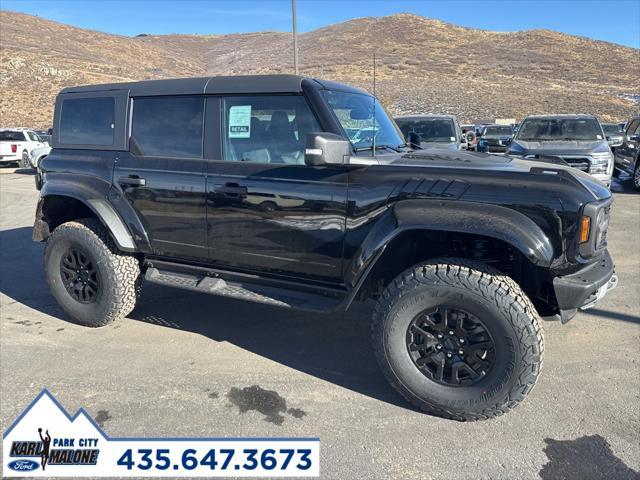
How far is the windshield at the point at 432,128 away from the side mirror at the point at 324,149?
25.0 feet

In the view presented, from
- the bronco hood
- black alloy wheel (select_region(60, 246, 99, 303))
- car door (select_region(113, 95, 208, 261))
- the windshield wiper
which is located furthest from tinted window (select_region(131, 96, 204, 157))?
the bronco hood

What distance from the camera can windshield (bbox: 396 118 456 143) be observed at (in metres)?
10.4

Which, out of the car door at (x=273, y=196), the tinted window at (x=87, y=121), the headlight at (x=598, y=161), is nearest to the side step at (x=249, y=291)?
the car door at (x=273, y=196)

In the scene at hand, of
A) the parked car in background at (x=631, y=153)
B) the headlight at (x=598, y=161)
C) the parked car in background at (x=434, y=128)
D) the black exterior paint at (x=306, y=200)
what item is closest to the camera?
the black exterior paint at (x=306, y=200)

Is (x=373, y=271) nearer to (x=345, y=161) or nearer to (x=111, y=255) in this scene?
(x=345, y=161)

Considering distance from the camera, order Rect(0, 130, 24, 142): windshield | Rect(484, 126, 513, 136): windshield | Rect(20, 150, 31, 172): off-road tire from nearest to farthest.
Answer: Rect(20, 150, 31, 172): off-road tire < Rect(0, 130, 24, 142): windshield < Rect(484, 126, 513, 136): windshield

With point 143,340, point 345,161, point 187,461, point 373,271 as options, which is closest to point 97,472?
point 187,461

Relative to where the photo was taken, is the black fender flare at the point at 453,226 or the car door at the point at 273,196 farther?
the car door at the point at 273,196

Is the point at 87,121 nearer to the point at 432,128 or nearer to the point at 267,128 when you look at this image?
the point at 267,128

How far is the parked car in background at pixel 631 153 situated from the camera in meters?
11.9

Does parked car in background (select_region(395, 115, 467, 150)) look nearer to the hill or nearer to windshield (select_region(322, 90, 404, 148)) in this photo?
windshield (select_region(322, 90, 404, 148))

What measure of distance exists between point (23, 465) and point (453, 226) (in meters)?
2.62

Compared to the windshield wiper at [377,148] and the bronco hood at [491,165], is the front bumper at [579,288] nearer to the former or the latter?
the bronco hood at [491,165]

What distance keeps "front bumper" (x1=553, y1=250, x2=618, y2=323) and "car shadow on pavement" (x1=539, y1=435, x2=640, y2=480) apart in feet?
2.24
